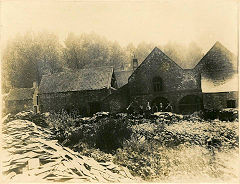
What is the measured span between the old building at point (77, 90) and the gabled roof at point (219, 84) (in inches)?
126

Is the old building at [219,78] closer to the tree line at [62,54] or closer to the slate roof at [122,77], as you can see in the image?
the tree line at [62,54]

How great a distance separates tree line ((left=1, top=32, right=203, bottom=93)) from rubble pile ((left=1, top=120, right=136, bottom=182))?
4.80 feet

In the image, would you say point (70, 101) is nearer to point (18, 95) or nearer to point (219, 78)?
point (18, 95)

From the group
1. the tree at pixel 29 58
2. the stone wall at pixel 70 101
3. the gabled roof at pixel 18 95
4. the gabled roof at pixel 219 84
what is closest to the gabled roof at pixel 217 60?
the gabled roof at pixel 219 84

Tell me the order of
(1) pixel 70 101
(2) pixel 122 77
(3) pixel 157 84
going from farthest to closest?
1. (2) pixel 122 77
2. (3) pixel 157 84
3. (1) pixel 70 101

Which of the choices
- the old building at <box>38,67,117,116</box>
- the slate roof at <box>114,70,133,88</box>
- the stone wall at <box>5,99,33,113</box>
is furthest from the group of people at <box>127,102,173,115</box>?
the stone wall at <box>5,99,33,113</box>

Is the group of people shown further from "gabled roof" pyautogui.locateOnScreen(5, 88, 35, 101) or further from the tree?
"gabled roof" pyautogui.locateOnScreen(5, 88, 35, 101)

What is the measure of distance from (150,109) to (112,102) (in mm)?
1392

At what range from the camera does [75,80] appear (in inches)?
265

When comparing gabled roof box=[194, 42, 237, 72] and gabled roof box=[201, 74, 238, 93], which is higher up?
gabled roof box=[194, 42, 237, 72]

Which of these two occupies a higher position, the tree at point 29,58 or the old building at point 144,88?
the tree at point 29,58

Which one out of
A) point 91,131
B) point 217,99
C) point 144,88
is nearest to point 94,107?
point 91,131

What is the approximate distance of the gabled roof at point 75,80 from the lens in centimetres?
660

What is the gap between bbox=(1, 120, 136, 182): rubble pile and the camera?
443 cm
